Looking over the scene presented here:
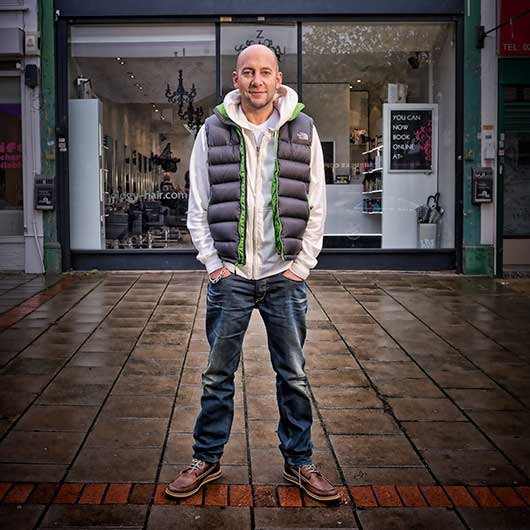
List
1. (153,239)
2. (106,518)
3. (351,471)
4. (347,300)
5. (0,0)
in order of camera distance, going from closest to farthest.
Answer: (106,518) < (351,471) < (347,300) < (0,0) < (153,239)

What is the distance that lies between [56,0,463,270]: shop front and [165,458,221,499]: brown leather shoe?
27.6 feet

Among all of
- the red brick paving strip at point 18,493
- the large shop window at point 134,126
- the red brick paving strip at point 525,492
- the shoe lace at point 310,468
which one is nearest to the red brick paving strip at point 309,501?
the shoe lace at point 310,468

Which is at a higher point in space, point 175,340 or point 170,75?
point 170,75

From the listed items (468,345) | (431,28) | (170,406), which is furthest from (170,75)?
(170,406)

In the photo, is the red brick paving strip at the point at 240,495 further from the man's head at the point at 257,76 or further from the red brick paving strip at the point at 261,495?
the man's head at the point at 257,76

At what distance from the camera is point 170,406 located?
5.16m

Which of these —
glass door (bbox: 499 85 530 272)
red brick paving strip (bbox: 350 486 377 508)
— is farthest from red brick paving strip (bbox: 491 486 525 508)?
glass door (bbox: 499 85 530 272)

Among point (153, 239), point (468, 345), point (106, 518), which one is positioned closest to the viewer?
point (106, 518)

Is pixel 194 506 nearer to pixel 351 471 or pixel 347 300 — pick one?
pixel 351 471

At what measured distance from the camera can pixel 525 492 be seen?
3832mm

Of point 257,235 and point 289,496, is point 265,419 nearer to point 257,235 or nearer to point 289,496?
point 289,496

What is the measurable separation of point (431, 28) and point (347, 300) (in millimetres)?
5077

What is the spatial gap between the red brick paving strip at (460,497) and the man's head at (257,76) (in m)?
1.98

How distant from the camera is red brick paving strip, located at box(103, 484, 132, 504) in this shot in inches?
145
